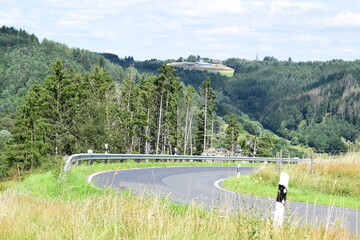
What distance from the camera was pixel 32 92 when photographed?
6072cm

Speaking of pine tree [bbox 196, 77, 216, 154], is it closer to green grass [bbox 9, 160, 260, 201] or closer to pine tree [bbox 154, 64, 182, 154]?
pine tree [bbox 154, 64, 182, 154]

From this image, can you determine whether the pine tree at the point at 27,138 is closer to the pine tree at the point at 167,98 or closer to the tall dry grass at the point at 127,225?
the pine tree at the point at 167,98

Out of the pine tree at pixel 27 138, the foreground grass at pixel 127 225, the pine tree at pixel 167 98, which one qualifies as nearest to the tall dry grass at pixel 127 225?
the foreground grass at pixel 127 225

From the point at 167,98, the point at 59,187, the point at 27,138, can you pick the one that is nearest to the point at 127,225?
the point at 59,187

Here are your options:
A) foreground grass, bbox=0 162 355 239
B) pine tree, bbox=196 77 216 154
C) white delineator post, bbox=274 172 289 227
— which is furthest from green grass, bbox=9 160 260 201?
pine tree, bbox=196 77 216 154

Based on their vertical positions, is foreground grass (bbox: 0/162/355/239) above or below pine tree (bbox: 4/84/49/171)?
above

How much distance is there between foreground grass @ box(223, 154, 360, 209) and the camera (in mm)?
16266

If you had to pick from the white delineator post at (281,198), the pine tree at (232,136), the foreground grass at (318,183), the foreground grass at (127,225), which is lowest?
the pine tree at (232,136)

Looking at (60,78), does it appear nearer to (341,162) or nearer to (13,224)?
(341,162)

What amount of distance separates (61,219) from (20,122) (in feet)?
183

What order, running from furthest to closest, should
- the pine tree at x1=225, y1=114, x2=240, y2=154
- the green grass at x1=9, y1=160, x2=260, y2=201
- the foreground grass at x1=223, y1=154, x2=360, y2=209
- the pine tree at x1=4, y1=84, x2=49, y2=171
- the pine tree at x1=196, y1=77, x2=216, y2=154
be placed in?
1. the pine tree at x1=225, y1=114, x2=240, y2=154
2. the pine tree at x1=196, y1=77, x2=216, y2=154
3. the pine tree at x1=4, y1=84, x2=49, y2=171
4. the foreground grass at x1=223, y1=154, x2=360, y2=209
5. the green grass at x1=9, y1=160, x2=260, y2=201

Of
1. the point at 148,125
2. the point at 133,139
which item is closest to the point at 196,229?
the point at 148,125

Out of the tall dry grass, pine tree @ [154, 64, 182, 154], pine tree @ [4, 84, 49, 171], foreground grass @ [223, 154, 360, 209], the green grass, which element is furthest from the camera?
pine tree @ [154, 64, 182, 154]

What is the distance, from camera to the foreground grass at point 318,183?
640 inches
